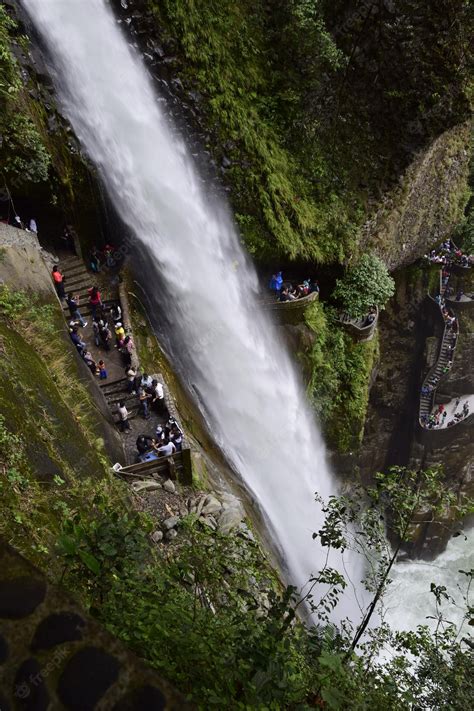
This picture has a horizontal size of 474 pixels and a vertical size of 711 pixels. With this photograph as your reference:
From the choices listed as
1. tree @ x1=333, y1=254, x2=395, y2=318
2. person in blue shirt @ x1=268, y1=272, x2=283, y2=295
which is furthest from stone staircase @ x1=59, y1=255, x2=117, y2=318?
tree @ x1=333, y1=254, x2=395, y2=318

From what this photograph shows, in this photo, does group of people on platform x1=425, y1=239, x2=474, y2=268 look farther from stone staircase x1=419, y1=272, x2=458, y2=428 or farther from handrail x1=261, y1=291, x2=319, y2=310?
handrail x1=261, y1=291, x2=319, y2=310

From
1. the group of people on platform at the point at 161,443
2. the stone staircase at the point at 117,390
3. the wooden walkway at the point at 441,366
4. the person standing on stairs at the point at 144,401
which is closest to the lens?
the stone staircase at the point at 117,390

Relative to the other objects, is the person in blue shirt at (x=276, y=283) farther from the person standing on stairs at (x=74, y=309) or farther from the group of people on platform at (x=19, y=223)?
the group of people on platform at (x=19, y=223)

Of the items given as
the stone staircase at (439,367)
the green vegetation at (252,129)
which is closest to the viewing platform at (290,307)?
the green vegetation at (252,129)

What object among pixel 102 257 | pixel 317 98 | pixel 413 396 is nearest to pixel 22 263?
pixel 102 257

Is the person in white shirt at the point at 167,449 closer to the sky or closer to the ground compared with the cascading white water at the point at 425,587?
closer to the sky

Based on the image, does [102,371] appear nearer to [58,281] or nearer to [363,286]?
[58,281]

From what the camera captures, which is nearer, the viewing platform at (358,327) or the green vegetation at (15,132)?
the green vegetation at (15,132)
